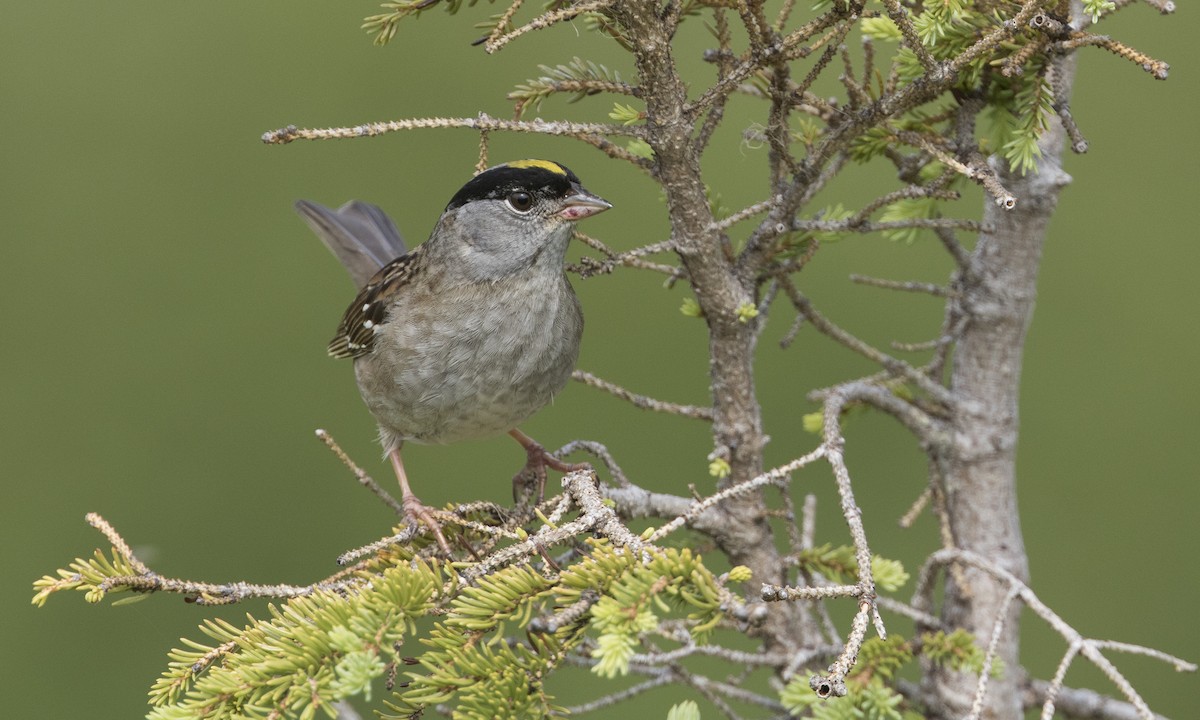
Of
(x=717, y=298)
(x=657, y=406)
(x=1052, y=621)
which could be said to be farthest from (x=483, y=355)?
(x=1052, y=621)

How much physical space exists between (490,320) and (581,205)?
313 millimetres

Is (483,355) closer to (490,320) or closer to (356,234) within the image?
(490,320)

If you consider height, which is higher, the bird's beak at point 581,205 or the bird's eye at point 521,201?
the bird's eye at point 521,201

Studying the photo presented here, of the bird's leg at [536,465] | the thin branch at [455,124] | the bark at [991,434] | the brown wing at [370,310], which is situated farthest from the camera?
the brown wing at [370,310]

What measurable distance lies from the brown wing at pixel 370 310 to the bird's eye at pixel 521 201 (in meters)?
0.37

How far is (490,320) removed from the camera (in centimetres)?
264

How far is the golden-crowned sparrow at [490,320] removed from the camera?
103 inches

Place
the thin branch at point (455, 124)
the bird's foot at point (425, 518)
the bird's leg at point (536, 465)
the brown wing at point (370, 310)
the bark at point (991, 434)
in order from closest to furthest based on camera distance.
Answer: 1. the thin branch at point (455, 124)
2. the bird's foot at point (425, 518)
3. the bark at point (991, 434)
4. the bird's leg at point (536, 465)
5. the brown wing at point (370, 310)

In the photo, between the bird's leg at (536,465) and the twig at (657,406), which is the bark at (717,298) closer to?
the twig at (657,406)

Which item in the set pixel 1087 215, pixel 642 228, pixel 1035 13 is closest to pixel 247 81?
pixel 642 228

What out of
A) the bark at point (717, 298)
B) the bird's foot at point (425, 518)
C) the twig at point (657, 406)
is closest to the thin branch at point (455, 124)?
the bark at point (717, 298)

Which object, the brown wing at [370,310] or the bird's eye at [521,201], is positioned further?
the brown wing at [370,310]

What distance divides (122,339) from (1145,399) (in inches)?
157

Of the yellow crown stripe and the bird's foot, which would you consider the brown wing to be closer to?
the yellow crown stripe
